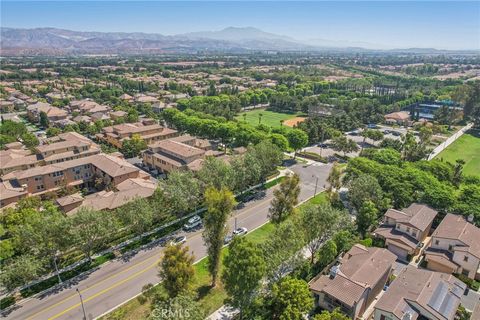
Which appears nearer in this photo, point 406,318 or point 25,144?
point 406,318

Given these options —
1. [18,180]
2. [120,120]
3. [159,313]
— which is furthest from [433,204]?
[120,120]

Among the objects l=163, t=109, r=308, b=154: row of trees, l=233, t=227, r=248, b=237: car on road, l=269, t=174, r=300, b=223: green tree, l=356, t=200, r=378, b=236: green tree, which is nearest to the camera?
l=356, t=200, r=378, b=236: green tree

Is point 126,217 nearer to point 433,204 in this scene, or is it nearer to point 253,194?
point 253,194

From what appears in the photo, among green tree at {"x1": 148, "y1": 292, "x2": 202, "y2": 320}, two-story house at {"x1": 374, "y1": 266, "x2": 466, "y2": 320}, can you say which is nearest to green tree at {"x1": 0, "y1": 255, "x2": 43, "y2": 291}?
green tree at {"x1": 148, "y1": 292, "x2": 202, "y2": 320}

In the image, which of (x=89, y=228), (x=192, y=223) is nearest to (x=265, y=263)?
(x=192, y=223)

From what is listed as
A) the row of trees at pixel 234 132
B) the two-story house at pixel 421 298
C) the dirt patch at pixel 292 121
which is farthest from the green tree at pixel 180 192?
the dirt patch at pixel 292 121

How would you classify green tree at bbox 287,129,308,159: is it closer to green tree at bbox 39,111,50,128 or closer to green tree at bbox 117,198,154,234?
green tree at bbox 117,198,154,234
